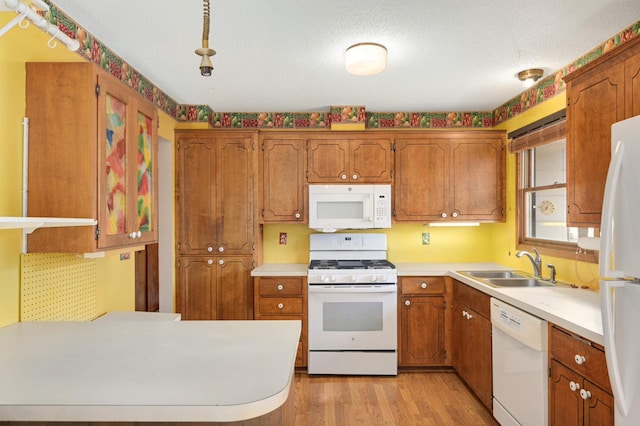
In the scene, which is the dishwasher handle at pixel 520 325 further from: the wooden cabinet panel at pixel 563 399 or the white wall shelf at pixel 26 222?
the white wall shelf at pixel 26 222

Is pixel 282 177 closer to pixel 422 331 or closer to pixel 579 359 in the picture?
pixel 422 331

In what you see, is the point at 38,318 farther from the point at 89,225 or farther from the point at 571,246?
the point at 571,246

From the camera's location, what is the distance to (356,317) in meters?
3.10

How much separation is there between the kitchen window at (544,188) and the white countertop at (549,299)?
0.41 m

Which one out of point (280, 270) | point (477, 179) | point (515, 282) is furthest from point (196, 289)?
point (477, 179)

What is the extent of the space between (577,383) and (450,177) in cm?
207

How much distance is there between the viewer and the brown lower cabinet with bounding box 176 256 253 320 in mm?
3227

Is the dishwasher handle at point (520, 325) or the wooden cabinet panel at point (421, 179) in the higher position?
the wooden cabinet panel at point (421, 179)

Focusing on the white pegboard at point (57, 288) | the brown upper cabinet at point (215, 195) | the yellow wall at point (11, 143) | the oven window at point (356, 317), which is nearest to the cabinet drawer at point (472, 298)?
the oven window at point (356, 317)

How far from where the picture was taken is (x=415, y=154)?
339 centimetres

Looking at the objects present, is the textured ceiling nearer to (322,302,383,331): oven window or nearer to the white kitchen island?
the white kitchen island

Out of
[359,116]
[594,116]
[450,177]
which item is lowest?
[450,177]

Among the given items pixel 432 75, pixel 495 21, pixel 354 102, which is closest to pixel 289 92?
pixel 354 102

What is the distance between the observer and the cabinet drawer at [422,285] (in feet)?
10.4
